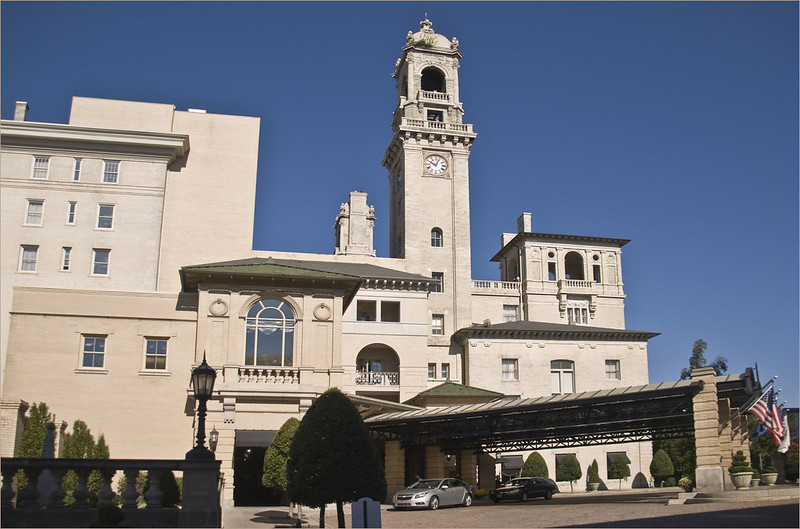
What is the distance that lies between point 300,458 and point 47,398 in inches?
761

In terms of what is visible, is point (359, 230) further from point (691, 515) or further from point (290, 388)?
point (691, 515)

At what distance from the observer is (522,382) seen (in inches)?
2377

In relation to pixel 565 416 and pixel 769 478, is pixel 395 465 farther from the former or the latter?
pixel 769 478

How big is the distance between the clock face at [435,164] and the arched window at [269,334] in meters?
33.2

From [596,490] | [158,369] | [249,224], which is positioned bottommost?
[596,490]

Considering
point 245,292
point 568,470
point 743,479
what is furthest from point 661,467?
point 245,292

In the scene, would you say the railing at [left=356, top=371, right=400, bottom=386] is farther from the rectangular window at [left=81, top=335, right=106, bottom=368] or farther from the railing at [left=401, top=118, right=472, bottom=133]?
the railing at [left=401, top=118, right=472, bottom=133]

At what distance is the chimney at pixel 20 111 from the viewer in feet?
171

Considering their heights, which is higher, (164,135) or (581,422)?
(164,135)

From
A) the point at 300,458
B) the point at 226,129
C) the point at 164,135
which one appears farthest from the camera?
the point at 226,129

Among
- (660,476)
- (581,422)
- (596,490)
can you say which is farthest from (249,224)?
(660,476)

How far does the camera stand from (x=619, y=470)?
59.9m

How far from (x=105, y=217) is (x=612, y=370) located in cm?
3878

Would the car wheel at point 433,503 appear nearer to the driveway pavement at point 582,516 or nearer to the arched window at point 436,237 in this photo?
the driveway pavement at point 582,516
